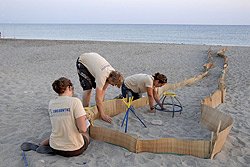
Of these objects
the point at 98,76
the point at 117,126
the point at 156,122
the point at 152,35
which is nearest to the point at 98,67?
the point at 98,76

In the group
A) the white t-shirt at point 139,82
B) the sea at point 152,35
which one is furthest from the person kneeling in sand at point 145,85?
the sea at point 152,35

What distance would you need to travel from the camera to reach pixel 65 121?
3406 mm

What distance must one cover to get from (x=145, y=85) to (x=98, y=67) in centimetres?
114

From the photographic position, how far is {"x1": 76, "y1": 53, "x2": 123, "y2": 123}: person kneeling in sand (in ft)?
13.7

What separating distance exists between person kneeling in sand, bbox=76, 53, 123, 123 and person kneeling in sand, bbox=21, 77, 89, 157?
2.65 feet

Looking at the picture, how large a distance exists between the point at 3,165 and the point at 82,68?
1.96 meters

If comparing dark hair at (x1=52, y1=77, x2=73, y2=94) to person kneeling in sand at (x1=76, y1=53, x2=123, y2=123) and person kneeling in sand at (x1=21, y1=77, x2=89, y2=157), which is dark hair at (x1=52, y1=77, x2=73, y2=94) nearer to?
person kneeling in sand at (x1=21, y1=77, x2=89, y2=157)

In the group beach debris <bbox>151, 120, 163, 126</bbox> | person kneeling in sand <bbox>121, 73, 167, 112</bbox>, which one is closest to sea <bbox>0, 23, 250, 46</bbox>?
person kneeling in sand <bbox>121, 73, 167, 112</bbox>

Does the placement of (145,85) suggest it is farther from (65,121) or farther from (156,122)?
(65,121)

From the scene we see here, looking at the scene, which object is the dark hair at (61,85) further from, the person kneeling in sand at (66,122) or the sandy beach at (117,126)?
the sandy beach at (117,126)

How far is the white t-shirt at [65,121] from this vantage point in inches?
132

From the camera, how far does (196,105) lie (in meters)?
6.22

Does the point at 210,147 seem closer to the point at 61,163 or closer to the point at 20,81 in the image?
the point at 61,163

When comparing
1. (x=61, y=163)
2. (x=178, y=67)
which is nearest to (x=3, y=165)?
(x=61, y=163)
